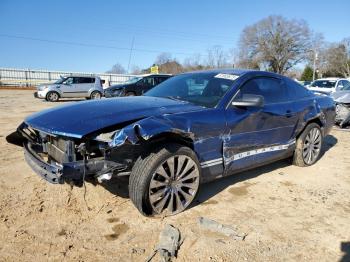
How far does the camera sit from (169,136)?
3.27 meters

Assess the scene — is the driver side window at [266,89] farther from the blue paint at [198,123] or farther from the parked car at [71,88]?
the parked car at [71,88]

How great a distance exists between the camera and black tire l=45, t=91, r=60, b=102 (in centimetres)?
1750

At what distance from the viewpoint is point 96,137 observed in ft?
9.77

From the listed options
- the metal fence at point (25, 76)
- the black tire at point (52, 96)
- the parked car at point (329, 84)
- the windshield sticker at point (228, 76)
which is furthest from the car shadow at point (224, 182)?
the metal fence at point (25, 76)

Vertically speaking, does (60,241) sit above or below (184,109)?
below

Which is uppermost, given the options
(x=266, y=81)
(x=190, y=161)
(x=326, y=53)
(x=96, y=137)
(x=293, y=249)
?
(x=326, y=53)

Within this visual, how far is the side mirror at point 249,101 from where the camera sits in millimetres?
3672

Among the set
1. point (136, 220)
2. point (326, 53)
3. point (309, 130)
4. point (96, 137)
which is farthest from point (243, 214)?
point (326, 53)

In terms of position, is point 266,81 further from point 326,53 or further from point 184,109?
point 326,53

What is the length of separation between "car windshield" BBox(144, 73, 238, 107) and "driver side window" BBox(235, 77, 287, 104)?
0.63ft

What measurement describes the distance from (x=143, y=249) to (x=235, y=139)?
1672 millimetres

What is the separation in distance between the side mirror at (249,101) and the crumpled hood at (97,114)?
0.49 meters

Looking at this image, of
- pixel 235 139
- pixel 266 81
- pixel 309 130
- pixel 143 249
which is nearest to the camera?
pixel 143 249

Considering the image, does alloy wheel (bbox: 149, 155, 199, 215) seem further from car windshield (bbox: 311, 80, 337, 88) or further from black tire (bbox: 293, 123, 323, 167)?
car windshield (bbox: 311, 80, 337, 88)
